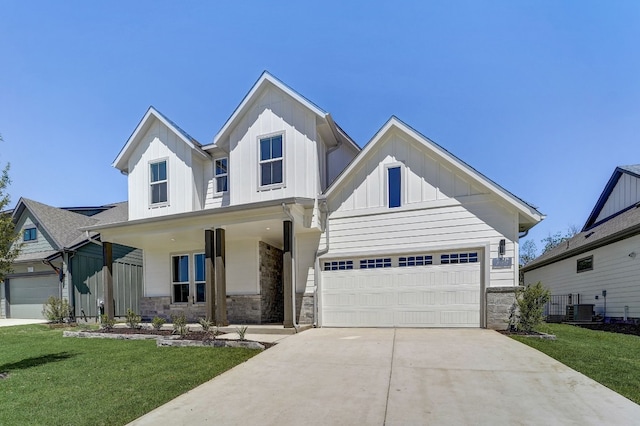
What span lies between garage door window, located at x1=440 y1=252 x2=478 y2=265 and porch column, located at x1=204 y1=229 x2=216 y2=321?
7.08 m

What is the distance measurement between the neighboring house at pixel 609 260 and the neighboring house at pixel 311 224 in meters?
4.83

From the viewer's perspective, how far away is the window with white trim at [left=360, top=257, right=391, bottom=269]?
33.5 ft

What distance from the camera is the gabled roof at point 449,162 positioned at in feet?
29.4

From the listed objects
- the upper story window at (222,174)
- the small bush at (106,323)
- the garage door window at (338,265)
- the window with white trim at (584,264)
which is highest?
the upper story window at (222,174)

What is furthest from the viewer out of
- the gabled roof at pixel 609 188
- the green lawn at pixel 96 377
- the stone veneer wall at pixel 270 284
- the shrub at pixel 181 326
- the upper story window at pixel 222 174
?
the gabled roof at pixel 609 188

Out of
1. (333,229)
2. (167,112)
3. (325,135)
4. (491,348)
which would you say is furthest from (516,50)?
(167,112)

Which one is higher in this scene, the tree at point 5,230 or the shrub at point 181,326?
the tree at point 5,230

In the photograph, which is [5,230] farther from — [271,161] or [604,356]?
[604,356]

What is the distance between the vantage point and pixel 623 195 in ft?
48.3

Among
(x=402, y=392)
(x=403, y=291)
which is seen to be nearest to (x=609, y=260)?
(x=403, y=291)

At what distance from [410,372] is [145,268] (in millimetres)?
12101

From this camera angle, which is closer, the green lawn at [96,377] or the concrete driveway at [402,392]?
the concrete driveway at [402,392]

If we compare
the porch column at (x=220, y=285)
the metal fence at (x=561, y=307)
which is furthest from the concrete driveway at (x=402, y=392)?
the metal fence at (x=561, y=307)

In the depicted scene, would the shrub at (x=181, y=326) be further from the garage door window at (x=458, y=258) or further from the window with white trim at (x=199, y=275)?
the garage door window at (x=458, y=258)
